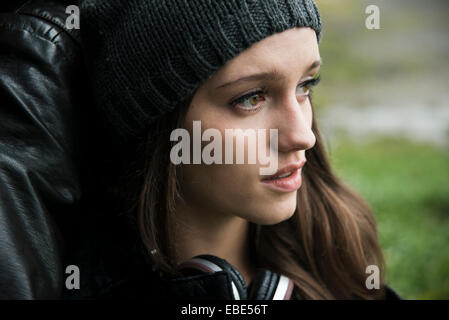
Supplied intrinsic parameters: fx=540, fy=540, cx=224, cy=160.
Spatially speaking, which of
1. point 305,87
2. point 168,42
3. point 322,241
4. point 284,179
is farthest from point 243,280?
point 168,42

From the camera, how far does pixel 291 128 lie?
1.92m

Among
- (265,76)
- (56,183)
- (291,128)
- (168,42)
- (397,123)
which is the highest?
(397,123)

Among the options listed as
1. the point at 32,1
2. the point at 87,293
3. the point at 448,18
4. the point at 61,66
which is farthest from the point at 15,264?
the point at 448,18

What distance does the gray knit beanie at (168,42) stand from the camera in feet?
6.10

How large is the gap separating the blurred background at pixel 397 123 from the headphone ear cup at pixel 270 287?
0.81 meters

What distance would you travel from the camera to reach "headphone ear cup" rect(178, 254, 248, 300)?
2043 millimetres

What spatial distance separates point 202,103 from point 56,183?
615mm

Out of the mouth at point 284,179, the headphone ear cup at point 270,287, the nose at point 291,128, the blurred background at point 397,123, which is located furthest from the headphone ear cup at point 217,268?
the blurred background at point 397,123

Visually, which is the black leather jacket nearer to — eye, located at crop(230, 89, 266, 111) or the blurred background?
eye, located at crop(230, 89, 266, 111)

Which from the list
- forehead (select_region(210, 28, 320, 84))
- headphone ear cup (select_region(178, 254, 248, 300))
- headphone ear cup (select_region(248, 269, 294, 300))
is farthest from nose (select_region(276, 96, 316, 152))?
headphone ear cup (select_region(248, 269, 294, 300))

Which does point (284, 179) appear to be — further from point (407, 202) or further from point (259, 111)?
point (407, 202)

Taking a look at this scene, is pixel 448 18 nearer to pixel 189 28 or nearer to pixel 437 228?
pixel 437 228

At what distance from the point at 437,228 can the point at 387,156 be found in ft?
6.27

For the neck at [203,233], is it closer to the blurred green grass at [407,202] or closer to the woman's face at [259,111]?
the woman's face at [259,111]
